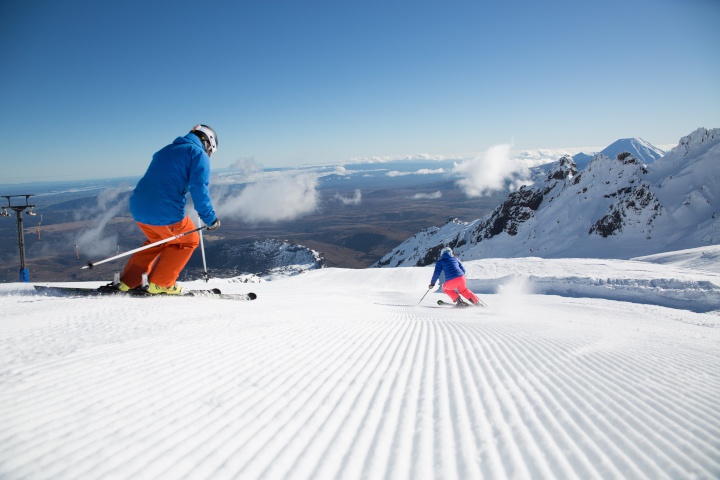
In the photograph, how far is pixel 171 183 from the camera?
5504mm

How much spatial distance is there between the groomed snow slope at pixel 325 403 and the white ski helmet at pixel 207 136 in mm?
2974

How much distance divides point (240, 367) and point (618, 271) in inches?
733

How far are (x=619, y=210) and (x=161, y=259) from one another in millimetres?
55389

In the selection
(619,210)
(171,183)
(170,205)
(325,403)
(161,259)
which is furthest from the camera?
(619,210)

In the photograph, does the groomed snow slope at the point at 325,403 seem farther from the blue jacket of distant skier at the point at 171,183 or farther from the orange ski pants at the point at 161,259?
the blue jacket of distant skier at the point at 171,183

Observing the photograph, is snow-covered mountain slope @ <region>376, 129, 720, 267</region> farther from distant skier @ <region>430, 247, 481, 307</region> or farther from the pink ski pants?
distant skier @ <region>430, 247, 481, 307</region>

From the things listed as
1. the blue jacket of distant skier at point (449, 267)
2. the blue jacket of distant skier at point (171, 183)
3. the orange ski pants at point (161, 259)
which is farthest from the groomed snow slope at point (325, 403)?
the blue jacket of distant skier at point (449, 267)

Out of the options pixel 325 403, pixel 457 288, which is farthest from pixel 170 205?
pixel 457 288

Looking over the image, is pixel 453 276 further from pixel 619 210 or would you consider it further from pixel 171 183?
pixel 619 210

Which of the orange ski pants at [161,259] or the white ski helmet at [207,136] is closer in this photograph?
the orange ski pants at [161,259]

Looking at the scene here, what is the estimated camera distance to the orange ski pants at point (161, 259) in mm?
5992

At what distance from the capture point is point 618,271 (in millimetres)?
16125

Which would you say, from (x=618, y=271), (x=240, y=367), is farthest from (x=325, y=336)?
(x=618, y=271)

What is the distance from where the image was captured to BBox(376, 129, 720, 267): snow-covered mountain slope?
128 ft
